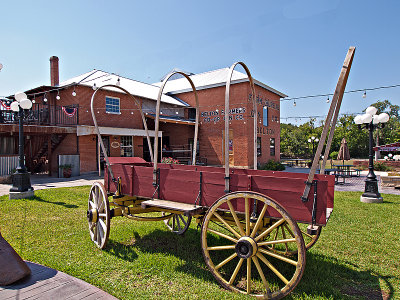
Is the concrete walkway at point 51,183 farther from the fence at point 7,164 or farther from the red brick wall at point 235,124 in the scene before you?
the red brick wall at point 235,124

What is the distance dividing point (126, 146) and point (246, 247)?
53.0ft

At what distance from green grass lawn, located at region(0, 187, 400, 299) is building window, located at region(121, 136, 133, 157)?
38.1 ft

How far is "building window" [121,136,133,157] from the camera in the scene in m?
17.7

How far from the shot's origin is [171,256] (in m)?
3.72

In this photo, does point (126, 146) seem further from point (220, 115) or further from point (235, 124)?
point (235, 124)

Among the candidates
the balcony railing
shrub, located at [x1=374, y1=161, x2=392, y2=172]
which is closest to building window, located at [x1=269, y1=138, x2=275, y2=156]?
shrub, located at [x1=374, y1=161, x2=392, y2=172]

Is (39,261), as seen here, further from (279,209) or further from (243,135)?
(243,135)

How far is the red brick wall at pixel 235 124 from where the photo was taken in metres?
18.8

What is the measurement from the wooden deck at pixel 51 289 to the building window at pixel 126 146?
1500 cm

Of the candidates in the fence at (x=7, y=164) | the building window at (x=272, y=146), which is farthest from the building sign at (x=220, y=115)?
the fence at (x=7, y=164)

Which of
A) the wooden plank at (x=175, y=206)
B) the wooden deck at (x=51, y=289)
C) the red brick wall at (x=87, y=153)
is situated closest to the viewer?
the wooden deck at (x=51, y=289)

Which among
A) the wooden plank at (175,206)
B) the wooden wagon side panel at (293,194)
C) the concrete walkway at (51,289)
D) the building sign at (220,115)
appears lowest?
the concrete walkway at (51,289)

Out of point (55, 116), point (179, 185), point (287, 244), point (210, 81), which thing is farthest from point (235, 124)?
point (179, 185)

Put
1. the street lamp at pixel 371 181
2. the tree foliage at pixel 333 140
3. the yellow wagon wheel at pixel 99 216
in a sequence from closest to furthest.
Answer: the yellow wagon wheel at pixel 99 216, the street lamp at pixel 371 181, the tree foliage at pixel 333 140
